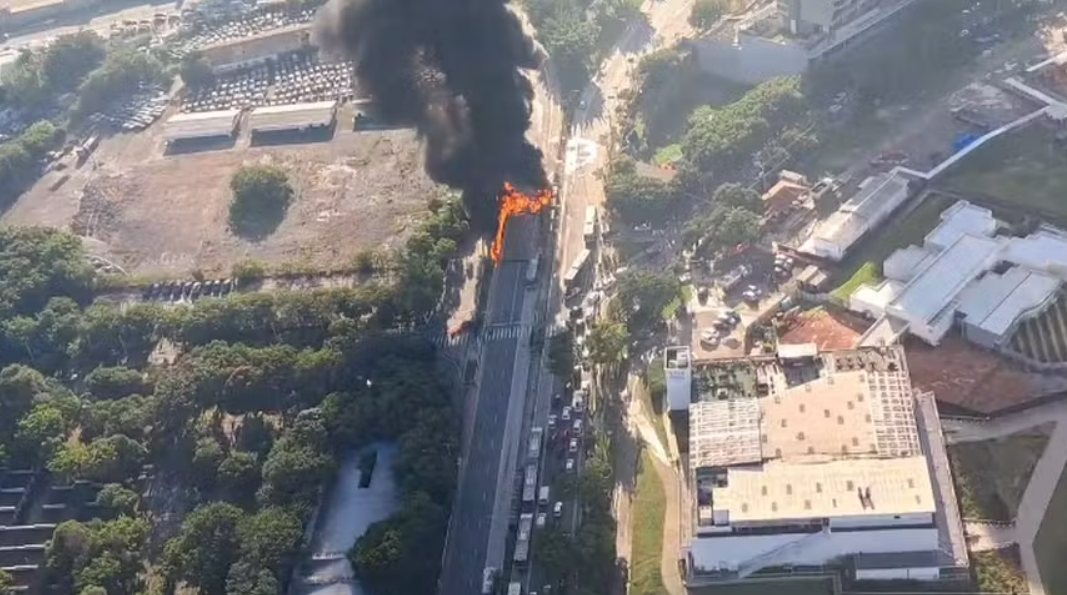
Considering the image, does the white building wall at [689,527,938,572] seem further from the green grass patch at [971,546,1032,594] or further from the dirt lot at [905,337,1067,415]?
the dirt lot at [905,337,1067,415]

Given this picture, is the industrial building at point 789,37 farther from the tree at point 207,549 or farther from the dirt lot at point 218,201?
the tree at point 207,549

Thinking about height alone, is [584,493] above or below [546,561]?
above

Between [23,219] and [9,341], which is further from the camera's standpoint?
[23,219]

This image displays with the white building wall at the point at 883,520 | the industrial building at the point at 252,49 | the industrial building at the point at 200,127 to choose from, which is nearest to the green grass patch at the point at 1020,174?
the white building wall at the point at 883,520

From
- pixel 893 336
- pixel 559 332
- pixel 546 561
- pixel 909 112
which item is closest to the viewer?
pixel 546 561

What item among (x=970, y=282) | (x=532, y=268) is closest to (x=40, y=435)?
(x=532, y=268)

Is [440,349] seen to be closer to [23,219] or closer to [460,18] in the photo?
Result: [460,18]

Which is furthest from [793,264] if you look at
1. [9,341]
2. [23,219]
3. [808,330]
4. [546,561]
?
[23,219]

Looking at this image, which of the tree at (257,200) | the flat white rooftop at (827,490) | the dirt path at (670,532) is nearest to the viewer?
the flat white rooftop at (827,490)
